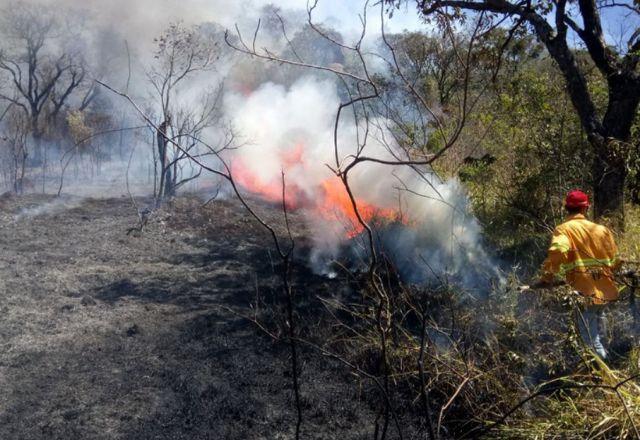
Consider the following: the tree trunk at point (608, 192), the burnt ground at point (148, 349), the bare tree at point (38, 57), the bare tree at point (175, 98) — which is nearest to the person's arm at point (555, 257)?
the burnt ground at point (148, 349)

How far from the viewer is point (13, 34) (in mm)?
25016

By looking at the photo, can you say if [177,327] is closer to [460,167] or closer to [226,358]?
[226,358]

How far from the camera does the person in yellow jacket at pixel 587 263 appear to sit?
4.26m

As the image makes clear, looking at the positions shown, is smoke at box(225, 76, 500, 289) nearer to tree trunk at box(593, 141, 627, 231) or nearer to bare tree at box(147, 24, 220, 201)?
tree trunk at box(593, 141, 627, 231)

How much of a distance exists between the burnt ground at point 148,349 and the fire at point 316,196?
73.4 inches

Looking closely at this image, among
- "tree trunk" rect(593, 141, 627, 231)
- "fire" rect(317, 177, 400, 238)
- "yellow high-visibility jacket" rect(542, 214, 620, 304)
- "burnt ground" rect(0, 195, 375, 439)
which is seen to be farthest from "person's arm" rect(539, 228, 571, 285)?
"fire" rect(317, 177, 400, 238)

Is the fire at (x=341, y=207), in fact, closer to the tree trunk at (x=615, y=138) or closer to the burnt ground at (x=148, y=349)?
the burnt ground at (x=148, y=349)

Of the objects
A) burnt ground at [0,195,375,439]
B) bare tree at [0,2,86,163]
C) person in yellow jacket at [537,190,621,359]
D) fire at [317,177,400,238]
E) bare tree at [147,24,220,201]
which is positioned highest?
bare tree at [0,2,86,163]

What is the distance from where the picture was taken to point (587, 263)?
437cm

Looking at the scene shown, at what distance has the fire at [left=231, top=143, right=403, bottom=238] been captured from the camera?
10.2m

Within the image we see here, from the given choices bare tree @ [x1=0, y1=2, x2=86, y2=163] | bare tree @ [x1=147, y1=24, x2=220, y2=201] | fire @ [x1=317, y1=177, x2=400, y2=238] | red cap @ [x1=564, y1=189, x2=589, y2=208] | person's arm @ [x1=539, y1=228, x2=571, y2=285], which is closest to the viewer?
person's arm @ [x1=539, y1=228, x2=571, y2=285]

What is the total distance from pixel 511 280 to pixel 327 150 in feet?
35.3

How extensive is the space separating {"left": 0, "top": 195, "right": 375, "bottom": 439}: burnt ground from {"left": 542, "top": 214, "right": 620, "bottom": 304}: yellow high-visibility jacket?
84.1 inches

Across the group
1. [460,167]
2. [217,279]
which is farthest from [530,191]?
[217,279]
